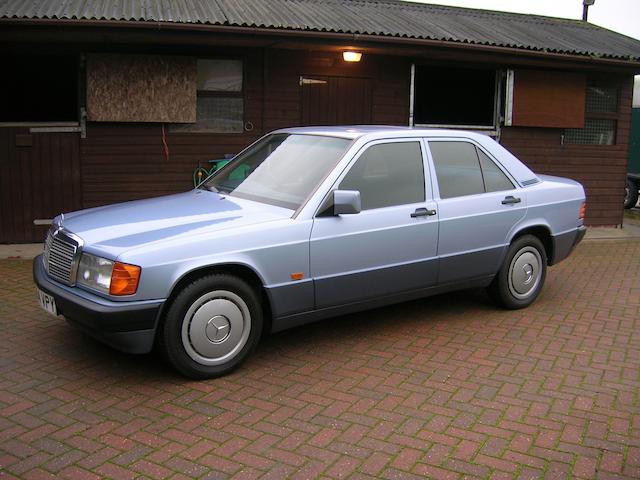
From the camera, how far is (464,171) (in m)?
5.71

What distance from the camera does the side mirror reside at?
4.59m

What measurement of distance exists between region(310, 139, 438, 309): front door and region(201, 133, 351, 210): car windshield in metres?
0.23

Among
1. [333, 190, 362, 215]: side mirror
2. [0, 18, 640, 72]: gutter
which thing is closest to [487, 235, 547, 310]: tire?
[333, 190, 362, 215]: side mirror

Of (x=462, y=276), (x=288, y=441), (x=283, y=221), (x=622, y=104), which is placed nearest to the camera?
(x=288, y=441)

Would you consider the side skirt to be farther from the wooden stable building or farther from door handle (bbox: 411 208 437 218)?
the wooden stable building

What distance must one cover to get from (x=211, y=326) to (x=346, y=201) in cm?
124

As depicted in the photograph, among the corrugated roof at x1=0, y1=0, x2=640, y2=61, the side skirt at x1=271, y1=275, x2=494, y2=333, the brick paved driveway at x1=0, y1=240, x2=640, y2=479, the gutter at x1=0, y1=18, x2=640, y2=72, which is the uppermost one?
the corrugated roof at x1=0, y1=0, x2=640, y2=61

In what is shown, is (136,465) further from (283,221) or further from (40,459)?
(283,221)

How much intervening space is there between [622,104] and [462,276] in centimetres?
736

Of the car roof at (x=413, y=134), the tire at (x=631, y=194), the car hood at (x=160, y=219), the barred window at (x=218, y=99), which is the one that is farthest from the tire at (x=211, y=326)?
the tire at (x=631, y=194)

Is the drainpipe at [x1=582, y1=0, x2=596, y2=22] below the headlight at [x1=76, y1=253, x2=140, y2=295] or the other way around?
the other way around

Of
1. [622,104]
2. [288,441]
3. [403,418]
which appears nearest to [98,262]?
[288,441]

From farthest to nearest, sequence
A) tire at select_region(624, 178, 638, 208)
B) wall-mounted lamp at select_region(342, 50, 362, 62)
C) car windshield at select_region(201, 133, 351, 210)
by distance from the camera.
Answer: tire at select_region(624, 178, 638, 208)
wall-mounted lamp at select_region(342, 50, 362, 62)
car windshield at select_region(201, 133, 351, 210)

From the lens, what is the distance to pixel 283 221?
15.0 feet
